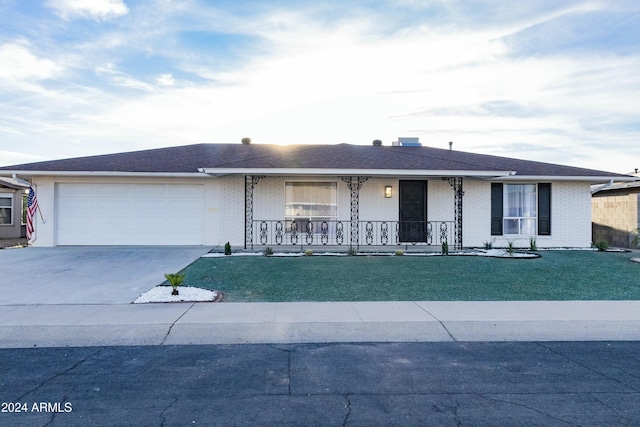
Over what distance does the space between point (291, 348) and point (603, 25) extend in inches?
601

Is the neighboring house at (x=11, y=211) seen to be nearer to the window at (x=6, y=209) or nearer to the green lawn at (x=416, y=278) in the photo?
the window at (x=6, y=209)

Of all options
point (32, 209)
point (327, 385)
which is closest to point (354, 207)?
point (32, 209)

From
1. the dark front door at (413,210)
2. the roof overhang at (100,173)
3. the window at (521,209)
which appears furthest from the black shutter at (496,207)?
the roof overhang at (100,173)

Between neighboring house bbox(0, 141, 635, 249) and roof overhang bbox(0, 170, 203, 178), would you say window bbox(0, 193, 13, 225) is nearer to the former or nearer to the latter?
neighboring house bbox(0, 141, 635, 249)

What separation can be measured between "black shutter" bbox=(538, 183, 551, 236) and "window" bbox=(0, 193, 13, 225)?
24730 mm

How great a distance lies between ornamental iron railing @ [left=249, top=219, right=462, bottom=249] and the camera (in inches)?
630

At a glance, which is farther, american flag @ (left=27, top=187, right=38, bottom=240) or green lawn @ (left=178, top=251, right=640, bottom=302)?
american flag @ (left=27, top=187, right=38, bottom=240)

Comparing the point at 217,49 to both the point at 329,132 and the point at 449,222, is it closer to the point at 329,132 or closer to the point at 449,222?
the point at 329,132

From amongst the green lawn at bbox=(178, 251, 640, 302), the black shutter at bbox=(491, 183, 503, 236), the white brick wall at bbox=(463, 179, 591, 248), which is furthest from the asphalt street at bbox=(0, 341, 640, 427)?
the black shutter at bbox=(491, 183, 503, 236)

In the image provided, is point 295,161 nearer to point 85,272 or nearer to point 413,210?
point 413,210

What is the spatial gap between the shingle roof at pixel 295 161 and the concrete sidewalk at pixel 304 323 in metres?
7.60

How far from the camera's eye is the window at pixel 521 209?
16.5 metres

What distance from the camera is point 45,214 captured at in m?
15.7

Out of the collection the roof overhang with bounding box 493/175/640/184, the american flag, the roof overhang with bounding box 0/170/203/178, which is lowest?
the american flag
